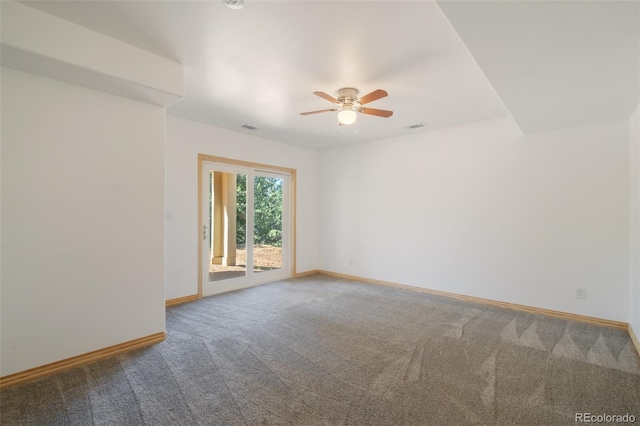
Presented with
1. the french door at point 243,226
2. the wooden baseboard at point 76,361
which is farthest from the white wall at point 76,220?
the french door at point 243,226

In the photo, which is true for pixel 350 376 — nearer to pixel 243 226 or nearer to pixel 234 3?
pixel 234 3

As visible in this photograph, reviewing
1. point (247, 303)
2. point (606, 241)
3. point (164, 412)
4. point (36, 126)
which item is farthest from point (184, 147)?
point (606, 241)

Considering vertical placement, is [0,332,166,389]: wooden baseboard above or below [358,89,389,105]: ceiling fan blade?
below

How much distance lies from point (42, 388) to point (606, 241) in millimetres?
5538

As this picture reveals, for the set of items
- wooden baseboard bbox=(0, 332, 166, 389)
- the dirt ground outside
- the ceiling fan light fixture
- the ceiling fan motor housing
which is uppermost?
the ceiling fan motor housing

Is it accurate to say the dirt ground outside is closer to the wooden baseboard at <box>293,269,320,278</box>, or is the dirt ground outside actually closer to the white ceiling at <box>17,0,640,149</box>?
the wooden baseboard at <box>293,269,320,278</box>

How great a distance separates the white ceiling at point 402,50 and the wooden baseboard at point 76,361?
2.60m

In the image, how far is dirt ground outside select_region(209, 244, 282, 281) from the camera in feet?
15.9

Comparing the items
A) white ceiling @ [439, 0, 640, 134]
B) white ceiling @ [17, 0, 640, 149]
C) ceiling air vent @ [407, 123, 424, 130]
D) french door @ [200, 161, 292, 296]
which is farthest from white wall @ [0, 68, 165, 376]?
ceiling air vent @ [407, 123, 424, 130]

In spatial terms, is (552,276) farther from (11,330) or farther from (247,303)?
(11,330)

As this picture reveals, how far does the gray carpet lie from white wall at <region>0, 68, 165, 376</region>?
1.11 feet

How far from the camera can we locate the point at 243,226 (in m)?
5.12

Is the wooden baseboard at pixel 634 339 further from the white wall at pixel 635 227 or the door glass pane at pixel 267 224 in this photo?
the door glass pane at pixel 267 224

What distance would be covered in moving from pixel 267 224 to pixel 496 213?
3.68 meters
